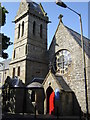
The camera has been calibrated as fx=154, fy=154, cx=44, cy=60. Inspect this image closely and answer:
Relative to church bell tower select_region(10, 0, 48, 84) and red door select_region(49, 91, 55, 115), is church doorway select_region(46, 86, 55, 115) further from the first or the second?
church bell tower select_region(10, 0, 48, 84)

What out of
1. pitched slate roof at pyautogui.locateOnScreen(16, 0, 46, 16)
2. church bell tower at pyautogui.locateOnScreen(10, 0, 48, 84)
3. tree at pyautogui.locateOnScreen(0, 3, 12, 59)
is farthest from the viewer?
pitched slate roof at pyautogui.locateOnScreen(16, 0, 46, 16)

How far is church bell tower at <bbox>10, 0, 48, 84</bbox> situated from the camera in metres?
23.3

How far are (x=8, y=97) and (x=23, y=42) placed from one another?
893cm

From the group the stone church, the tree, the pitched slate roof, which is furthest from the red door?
the pitched slate roof

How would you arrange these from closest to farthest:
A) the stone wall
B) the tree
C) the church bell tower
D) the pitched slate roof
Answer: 1. the tree
2. the stone wall
3. the church bell tower
4. the pitched slate roof

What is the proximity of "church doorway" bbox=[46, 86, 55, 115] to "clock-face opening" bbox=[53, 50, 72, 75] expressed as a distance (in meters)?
3.31

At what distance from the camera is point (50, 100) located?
762 inches

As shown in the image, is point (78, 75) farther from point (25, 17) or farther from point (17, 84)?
point (25, 17)

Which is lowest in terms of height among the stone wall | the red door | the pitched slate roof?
the red door

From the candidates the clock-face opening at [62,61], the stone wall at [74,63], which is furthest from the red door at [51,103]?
the clock-face opening at [62,61]

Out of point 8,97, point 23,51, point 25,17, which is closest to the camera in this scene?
point 8,97

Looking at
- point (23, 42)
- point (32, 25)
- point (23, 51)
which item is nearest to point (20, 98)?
point (23, 51)

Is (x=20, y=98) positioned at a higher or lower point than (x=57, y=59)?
lower

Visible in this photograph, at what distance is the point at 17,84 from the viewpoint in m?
21.6
